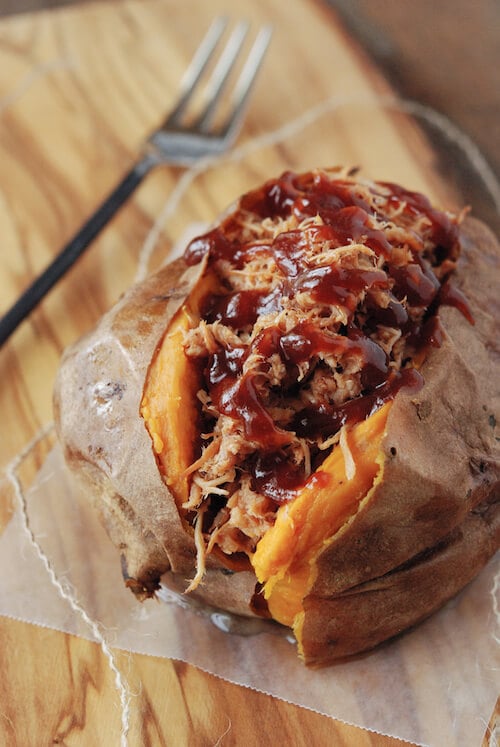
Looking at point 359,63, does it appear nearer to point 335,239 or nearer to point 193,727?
point 335,239

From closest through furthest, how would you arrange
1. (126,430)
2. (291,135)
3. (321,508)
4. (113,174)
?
1. (321,508)
2. (126,430)
3. (113,174)
4. (291,135)

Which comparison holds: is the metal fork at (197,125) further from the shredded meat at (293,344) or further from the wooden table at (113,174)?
the shredded meat at (293,344)

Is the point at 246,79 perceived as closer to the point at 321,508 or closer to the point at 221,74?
the point at 221,74

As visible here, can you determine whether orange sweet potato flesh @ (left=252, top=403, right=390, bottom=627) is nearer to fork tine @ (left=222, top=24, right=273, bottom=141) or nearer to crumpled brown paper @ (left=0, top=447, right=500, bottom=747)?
crumpled brown paper @ (left=0, top=447, right=500, bottom=747)

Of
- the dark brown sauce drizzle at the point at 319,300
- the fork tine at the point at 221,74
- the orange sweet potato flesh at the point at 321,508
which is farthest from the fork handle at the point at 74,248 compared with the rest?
the orange sweet potato flesh at the point at 321,508

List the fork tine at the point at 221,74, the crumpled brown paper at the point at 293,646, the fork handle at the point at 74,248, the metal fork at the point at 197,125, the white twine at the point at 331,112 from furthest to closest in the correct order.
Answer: the fork tine at the point at 221,74, the white twine at the point at 331,112, the metal fork at the point at 197,125, the fork handle at the point at 74,248, the crumpled brown paper at the point at 293,646

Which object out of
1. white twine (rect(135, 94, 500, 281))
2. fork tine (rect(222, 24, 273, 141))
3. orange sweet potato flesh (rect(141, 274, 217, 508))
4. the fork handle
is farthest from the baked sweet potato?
fork tine (rect(222, 24, 273, 141))

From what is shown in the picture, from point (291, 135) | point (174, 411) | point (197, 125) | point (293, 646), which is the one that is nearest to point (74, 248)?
point (197, 125)
